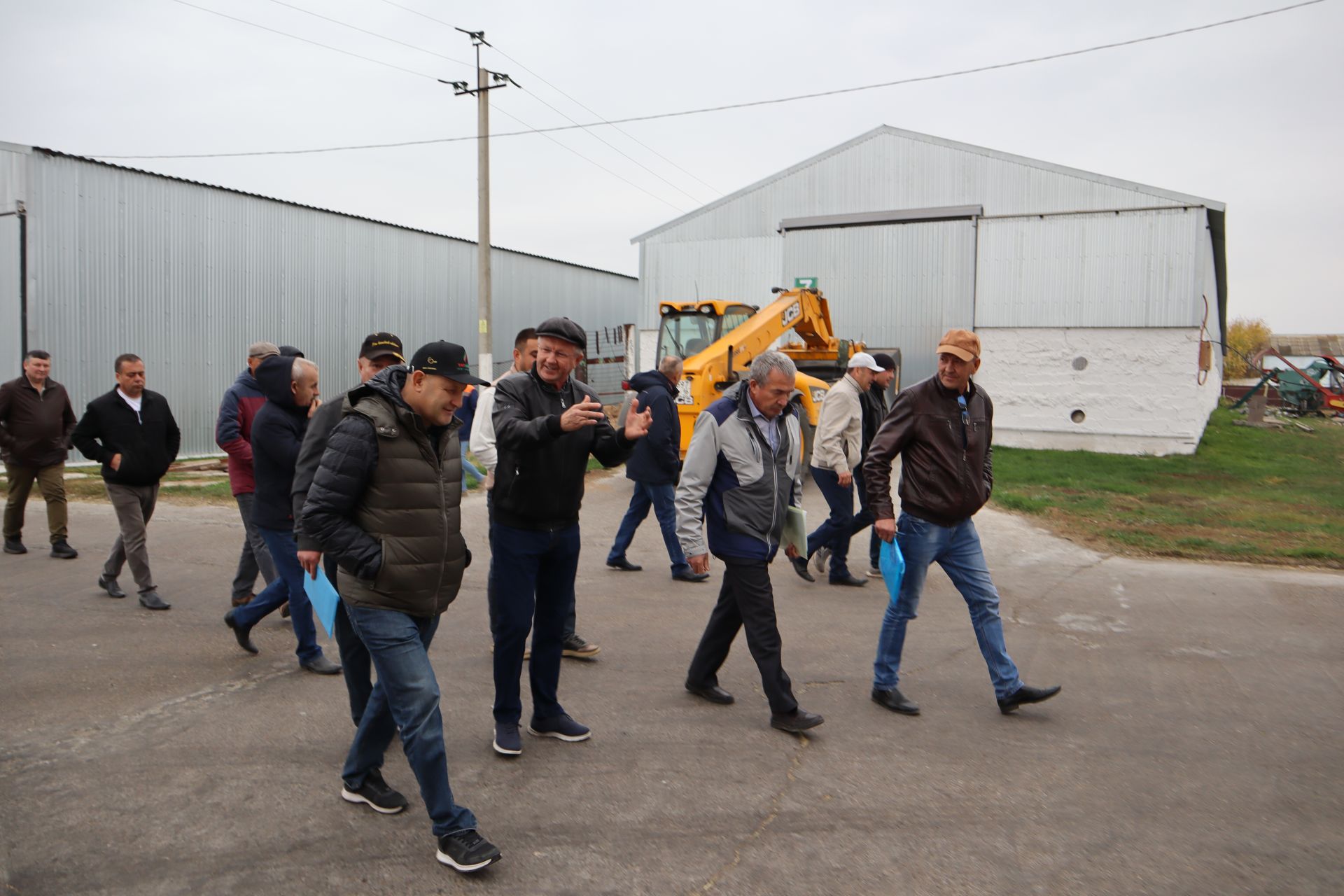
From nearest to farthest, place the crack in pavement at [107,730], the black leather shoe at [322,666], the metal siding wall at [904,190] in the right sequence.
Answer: the crack in pavement at [107,730]
the black leather shoe at [322,666]
the metal siding wall at [904,190]

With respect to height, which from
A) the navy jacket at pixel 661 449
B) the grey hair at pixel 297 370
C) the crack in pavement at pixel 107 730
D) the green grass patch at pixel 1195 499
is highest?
the grey hair at pixel 297 370

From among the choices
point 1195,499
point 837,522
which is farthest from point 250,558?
point 1195,499

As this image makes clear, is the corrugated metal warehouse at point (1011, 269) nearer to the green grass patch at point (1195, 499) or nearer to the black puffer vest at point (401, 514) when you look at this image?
the green grass patch at point (1195, 499)

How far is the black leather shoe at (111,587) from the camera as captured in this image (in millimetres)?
7453

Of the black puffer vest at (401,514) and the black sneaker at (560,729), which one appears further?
the black sneaker at (560,729)

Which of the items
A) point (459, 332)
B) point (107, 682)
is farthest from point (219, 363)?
point (107, 682)

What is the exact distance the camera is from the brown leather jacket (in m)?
5.14

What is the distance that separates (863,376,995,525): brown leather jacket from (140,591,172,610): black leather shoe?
520 centimetres

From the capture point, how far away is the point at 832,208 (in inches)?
914

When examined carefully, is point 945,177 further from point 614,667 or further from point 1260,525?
point 614,667

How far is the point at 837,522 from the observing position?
8133 millimetres

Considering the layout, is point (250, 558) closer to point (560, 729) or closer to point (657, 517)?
point (560, 729)

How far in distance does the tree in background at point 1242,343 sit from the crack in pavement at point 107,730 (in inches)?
2510

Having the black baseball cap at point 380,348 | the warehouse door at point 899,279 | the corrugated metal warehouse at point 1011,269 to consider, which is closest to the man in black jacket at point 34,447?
the black baseball cap at point 380,348
